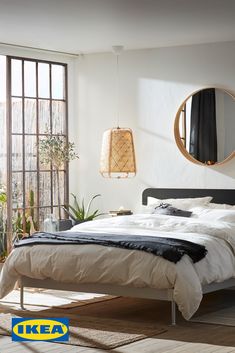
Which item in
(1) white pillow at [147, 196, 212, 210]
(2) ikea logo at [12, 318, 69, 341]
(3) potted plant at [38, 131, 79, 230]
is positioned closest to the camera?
(2) ikea logo at [12, 318, 69, 341]

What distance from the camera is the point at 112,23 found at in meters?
7.79

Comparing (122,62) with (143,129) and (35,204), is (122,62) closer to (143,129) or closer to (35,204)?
(143,129)

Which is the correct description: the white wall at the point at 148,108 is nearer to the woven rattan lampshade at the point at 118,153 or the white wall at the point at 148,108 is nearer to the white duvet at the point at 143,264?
the woven rattan lampshade at the point at 118,153

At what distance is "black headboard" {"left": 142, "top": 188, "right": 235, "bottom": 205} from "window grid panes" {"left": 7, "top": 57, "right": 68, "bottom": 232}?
46.4 inches

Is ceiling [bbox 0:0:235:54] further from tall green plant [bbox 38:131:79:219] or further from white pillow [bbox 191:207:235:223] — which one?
white pillow [bbox 191:207:235:223]

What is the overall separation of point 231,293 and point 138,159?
2012 mm

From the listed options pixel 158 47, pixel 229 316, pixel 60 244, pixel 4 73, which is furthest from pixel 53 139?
pixel 229 316

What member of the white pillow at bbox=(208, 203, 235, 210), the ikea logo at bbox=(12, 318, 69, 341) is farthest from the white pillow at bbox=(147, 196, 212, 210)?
the ikea logo at bbox=(12, 318, 69, 341)

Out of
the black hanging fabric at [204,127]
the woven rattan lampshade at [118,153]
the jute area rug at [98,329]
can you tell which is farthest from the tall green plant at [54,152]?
the jute area rug at [98,329]

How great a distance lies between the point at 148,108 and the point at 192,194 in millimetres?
1202

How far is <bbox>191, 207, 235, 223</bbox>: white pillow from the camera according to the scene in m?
8.05

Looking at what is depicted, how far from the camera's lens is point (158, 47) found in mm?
9484

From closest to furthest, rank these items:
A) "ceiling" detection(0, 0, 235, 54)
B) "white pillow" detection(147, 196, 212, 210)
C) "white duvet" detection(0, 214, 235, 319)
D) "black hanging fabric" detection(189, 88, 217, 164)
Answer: "white duvet" detection(0, 214, 235, 319) → "ceiling" detection(0, 0, 235, 54) → "white pillow" detection(147, 196, 212, 210) → "black hanging fabric" detection(189, 88, 217, 164)

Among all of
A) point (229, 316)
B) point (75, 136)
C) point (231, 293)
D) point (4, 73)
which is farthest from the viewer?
point (75, 136)
